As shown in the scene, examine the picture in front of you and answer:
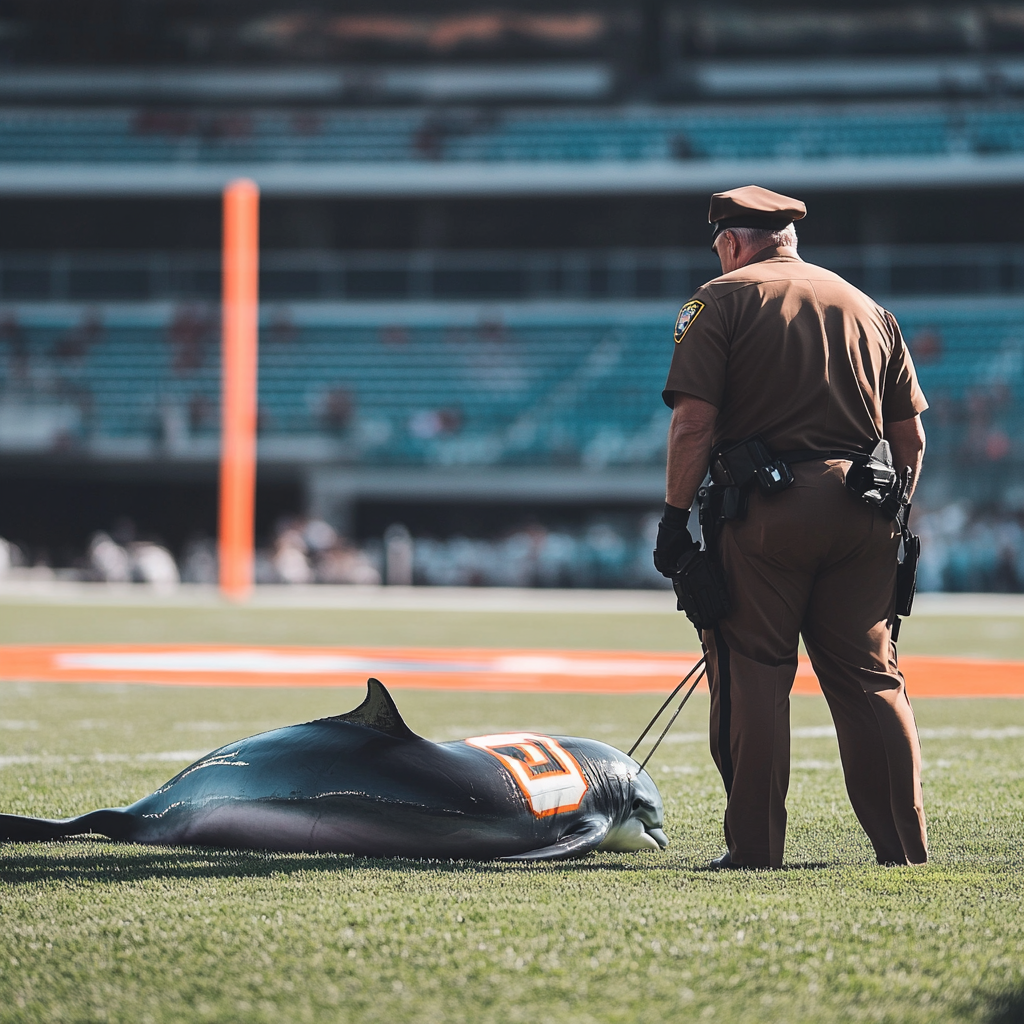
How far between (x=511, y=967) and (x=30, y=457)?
26987 mm

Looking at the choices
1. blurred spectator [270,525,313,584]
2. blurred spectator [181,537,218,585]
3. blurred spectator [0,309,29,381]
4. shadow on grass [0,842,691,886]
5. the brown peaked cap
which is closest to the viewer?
shadow on grass [0,842,691,886]

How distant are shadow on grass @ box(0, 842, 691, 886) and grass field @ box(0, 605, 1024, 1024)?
0.04ft

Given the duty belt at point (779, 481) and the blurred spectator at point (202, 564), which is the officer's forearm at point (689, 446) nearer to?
the duty belt at point (779, 481)

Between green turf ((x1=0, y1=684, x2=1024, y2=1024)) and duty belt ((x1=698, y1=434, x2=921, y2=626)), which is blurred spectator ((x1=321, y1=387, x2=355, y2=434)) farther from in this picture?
duty belt ((x1=698, y1=434, x2=921, y2=626))

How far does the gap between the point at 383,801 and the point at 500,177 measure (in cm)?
2778

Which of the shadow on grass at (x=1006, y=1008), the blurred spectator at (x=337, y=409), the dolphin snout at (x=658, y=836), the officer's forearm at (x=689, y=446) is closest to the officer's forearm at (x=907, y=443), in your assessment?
the officer's forearm at (x=689, y=446)

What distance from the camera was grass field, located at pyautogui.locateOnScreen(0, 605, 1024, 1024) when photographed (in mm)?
2135

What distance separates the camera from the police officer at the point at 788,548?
3279 millimetres

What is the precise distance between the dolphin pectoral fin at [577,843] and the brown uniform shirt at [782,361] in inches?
39.2

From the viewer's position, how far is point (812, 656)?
340 cm

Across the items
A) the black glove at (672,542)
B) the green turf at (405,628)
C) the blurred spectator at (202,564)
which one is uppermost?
the black glove at (672,542)

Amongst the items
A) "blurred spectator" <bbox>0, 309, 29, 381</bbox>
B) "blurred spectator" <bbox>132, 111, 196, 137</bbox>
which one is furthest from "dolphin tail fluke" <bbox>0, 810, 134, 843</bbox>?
"blurred spectator" <bbox>132, 111, 196, 137</bbox>

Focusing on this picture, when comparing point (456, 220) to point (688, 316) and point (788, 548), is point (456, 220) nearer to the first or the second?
point (688, 316)

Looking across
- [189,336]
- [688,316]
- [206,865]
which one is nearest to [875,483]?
[688,316]
